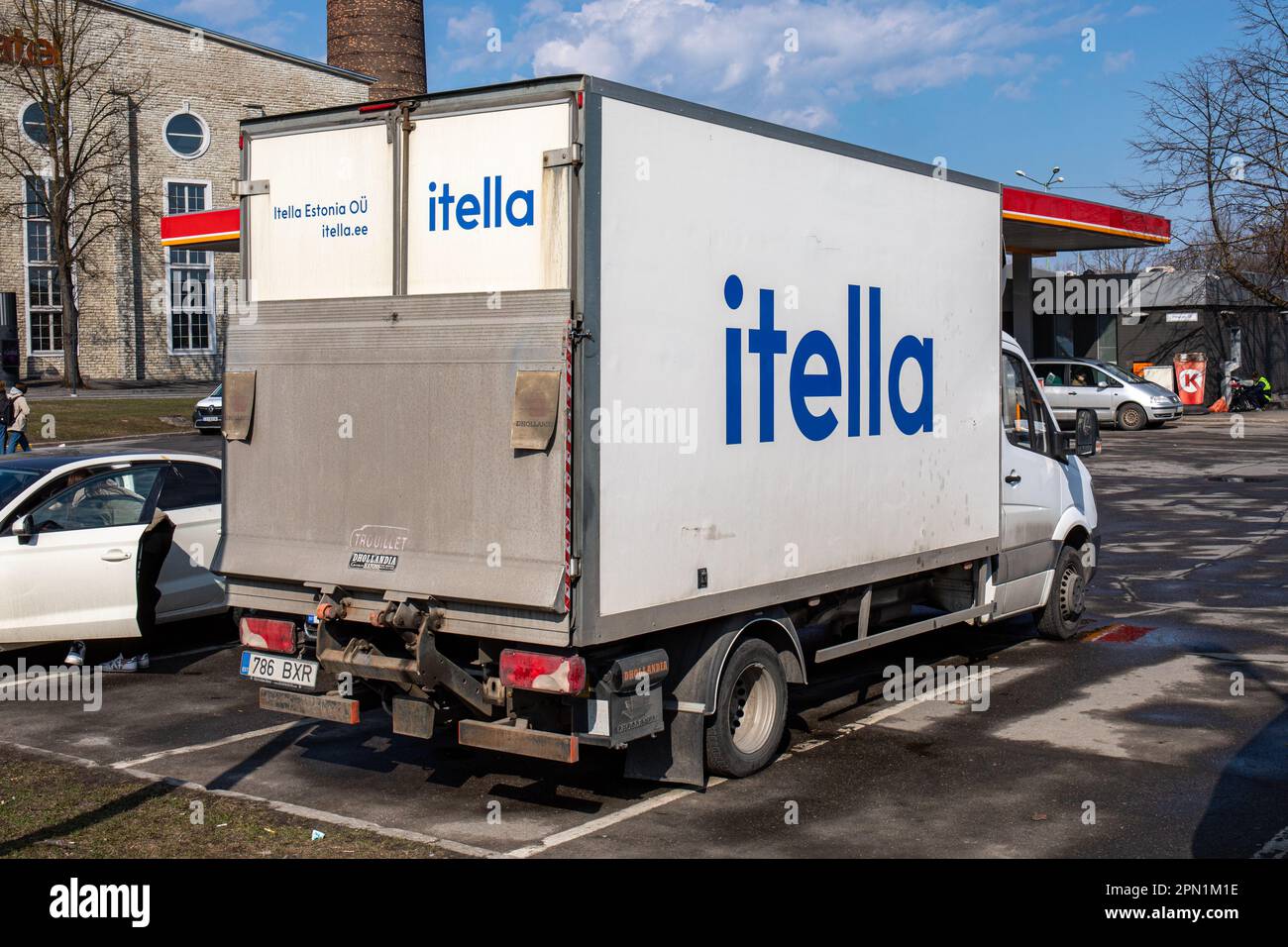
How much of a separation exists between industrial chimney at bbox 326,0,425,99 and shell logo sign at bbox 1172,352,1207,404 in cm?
2878

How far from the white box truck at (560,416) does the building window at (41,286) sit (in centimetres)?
4880

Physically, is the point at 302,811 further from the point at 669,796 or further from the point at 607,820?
the point at 669,796

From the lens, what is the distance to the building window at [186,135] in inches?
2142

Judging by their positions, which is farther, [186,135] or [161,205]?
[186,135]

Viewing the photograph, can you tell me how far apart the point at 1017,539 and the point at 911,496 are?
199 centimetres

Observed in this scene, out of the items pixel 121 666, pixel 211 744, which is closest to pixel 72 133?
pixel 121 666

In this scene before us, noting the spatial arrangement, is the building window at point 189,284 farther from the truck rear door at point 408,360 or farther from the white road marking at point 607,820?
the white road marking at point 607,820

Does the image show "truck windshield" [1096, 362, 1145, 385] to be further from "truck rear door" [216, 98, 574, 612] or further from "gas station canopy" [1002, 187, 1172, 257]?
"truck rear door" [216, 98, 574, 612]

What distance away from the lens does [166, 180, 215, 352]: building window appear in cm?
5434

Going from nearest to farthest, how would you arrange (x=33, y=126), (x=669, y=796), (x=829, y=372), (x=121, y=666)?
(x=669, y=796) → (x=829, y=372) → (x=121, y=666) → (x=33, y=126)

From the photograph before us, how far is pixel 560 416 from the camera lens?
614 centimetres

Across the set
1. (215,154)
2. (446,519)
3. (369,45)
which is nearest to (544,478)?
(446,519)

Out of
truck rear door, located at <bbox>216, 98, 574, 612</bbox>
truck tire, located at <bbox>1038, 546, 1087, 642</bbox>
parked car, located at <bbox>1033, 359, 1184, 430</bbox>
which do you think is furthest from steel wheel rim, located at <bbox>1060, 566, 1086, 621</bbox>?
parked car, located at <bbox>1033, 359, 1184, 430</bbox>

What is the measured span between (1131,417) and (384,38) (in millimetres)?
30556
